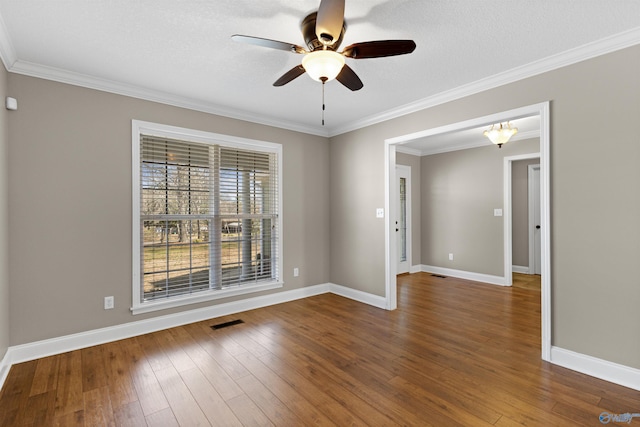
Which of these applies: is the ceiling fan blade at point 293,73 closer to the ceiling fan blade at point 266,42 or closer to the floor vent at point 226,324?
the ceiling fan blade at point 266,42

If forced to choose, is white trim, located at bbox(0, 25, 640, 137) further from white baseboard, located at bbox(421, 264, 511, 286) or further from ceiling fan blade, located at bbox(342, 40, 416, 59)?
white baseboard, located at bbox(421, 264, 511, 286)

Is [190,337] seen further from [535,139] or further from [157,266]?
[535,139]

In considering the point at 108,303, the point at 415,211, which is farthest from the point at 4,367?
the point at 415,211

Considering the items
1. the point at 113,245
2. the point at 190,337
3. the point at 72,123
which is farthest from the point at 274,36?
the point at 190,337

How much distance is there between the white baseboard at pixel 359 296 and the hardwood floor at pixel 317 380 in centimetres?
53

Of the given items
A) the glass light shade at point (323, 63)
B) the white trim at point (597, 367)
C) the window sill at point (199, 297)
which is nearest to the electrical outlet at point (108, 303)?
the window sill at point (199, 297)

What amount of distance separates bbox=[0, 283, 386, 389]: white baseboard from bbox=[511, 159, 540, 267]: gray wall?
3.71m

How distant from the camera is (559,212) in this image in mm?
2586

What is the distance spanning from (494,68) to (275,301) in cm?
369

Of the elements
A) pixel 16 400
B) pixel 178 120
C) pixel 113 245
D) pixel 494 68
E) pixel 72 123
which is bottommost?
pixel 16 400

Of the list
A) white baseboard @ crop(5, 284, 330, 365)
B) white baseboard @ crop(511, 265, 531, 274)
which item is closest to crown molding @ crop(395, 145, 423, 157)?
white baseboard @ crop(511, 265, 531, 274)

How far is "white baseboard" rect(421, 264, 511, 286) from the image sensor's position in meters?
5.34

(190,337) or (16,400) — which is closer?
Result: (16,400)

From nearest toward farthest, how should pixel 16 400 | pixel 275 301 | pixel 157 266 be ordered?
pixel 16 400 → pixel 157 266 → pixel 275 301
